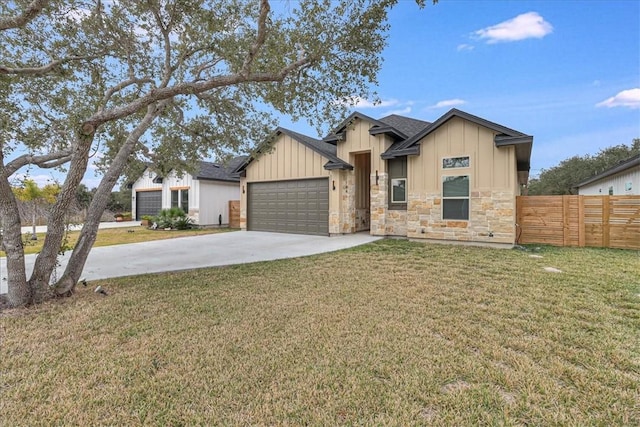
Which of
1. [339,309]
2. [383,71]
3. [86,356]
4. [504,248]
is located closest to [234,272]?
[339,309]

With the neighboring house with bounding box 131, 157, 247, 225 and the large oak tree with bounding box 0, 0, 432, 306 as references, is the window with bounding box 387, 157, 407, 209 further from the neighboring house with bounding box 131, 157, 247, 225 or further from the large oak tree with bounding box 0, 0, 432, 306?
the neighboring house with bounding box 131, 157, 247, 225

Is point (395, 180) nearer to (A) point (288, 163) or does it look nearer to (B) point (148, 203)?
(A) point (288, 163)

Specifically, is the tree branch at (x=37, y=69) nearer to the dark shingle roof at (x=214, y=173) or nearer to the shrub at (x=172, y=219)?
the shrub at (x=172, y=219)

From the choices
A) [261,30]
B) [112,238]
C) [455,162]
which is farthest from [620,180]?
[112,238]

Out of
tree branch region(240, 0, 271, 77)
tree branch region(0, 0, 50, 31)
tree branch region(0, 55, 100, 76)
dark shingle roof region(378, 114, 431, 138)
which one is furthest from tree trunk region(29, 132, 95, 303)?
dark shingle roof region(378, 114, 431, 138)

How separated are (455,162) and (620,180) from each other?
11116 millimetres

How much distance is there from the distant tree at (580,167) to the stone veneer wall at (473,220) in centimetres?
2285

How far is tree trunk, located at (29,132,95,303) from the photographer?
4.66 m

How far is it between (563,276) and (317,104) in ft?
20.7

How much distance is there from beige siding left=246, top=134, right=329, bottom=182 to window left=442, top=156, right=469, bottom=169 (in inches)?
179

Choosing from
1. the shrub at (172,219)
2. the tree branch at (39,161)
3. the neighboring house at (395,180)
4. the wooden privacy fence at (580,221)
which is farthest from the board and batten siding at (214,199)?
the wooden privacy fence at (580,221)

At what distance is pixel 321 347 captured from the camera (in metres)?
3.20

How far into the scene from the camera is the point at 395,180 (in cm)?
1196

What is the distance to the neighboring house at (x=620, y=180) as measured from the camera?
12359mm
